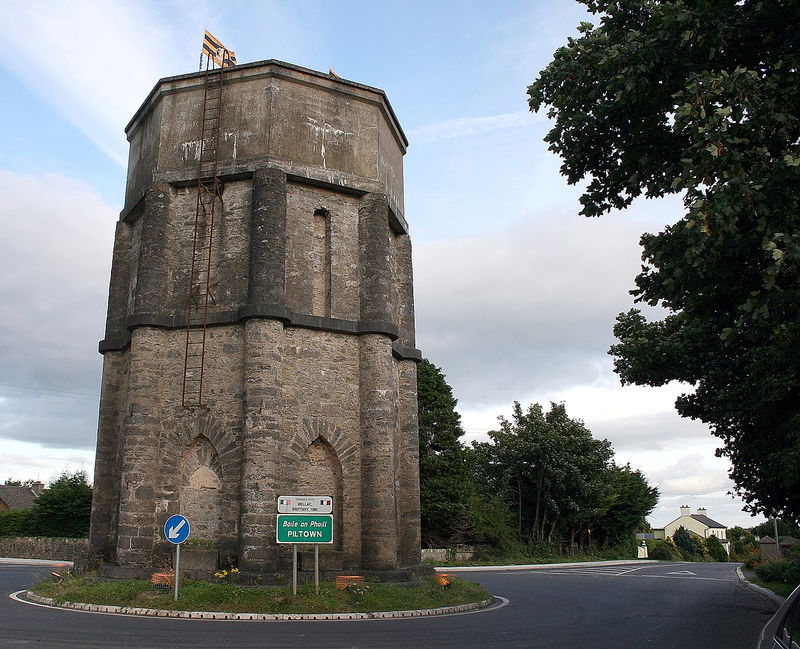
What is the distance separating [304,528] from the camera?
46.6 ft

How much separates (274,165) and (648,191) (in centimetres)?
1068

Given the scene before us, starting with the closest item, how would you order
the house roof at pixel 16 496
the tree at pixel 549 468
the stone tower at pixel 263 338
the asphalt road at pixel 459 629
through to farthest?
the asphalt road at pixel 459 629, the stone tower at pixel 263 338, the tree at pixel 549 468, the house roof at pixel 16 496

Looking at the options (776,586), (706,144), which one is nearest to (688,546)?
(776,586)

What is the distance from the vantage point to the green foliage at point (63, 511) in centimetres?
3528

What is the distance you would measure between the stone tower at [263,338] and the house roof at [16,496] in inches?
1981

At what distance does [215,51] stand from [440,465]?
22282 millimetres

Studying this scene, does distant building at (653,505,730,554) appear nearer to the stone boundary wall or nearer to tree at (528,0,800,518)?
the stone boundary wall

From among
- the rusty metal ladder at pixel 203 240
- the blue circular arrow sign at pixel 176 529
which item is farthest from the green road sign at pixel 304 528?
the rusty metal ladder at pixel 203 240

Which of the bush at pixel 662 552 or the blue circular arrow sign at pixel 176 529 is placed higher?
the blue circular arrow sign at pixel 176 529

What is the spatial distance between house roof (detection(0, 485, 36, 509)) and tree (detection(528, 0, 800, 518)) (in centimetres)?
6137

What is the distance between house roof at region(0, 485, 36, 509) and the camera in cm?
6091

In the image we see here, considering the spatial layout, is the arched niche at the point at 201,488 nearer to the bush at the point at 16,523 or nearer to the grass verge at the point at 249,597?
the grass verge at the point at 249,597

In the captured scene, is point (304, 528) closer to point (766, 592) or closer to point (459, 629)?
point (459, 629)

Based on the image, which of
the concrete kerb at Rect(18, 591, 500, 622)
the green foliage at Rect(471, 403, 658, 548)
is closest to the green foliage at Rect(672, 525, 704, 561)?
the green foliage at Rect(471, 403, 658, 548)
